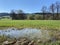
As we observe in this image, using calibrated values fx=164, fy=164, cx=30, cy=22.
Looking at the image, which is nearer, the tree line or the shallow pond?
the shallow pond

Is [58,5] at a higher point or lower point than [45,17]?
higher

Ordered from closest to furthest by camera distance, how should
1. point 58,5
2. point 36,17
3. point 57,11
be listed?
point 58,5 → point 57,11 → point 36,17

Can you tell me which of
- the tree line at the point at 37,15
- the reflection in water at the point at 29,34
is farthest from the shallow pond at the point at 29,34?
the tree line at the point at 37,15

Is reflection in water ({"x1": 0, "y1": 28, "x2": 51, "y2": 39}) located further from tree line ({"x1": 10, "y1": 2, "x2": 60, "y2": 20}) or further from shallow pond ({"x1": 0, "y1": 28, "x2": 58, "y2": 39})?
tree line ({"x1": 10, "y1": 2, "x2": 60, "y2": 20})

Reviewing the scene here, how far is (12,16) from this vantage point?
49.2 m

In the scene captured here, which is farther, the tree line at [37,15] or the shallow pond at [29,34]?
the tree line at [37,15]

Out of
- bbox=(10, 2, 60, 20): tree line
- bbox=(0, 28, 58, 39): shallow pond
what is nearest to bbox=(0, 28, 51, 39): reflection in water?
bbox=(0, 28, 58, 39): shallow pond

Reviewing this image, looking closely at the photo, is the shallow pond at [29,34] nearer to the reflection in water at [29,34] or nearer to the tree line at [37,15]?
the reflection in water at [29,34]

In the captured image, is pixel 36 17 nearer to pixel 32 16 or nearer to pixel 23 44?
pixel 32 16

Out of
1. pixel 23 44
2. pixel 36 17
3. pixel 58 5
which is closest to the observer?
pixel 23 44

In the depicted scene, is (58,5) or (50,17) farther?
(50,17)

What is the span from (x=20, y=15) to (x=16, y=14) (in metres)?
1.33

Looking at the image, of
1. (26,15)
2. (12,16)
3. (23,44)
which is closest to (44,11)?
(26,15)

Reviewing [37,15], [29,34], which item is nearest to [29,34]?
[29,34]
